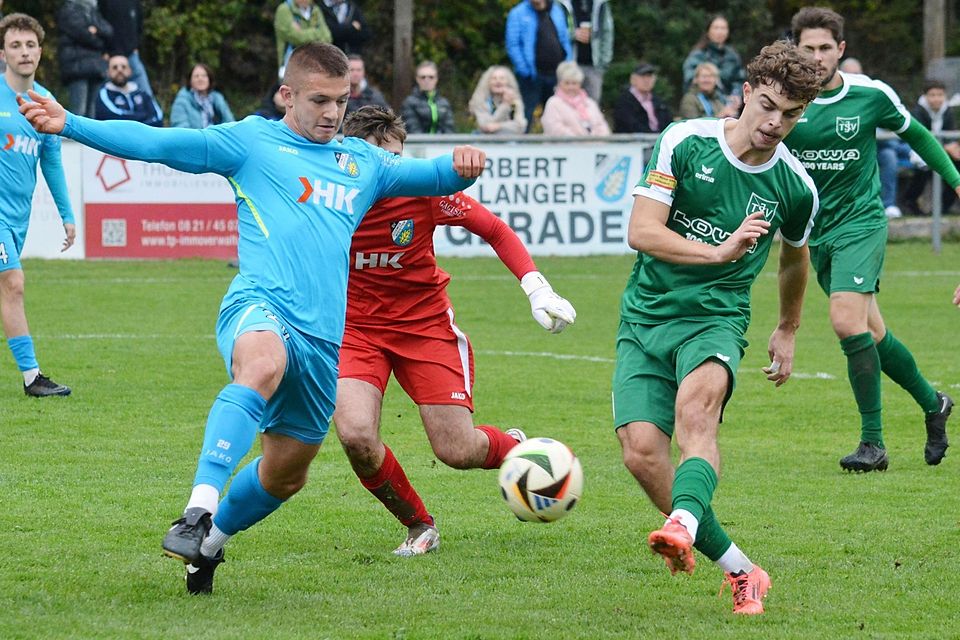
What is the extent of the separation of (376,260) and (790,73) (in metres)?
2.11

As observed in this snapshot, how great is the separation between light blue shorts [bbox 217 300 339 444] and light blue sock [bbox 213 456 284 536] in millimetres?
222

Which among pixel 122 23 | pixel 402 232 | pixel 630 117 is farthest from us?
pixel 630 117

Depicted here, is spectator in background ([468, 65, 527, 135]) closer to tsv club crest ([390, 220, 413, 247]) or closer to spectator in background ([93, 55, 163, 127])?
spectator in background ([93, 55, 163, 127])

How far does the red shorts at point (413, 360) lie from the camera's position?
6.81 metres

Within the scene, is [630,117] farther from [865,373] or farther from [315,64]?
[315,64]

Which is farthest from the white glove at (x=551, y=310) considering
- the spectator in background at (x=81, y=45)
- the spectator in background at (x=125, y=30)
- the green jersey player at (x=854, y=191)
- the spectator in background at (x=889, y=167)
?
the spectator in background at (x=889, y=167)

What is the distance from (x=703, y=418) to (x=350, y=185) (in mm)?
1568

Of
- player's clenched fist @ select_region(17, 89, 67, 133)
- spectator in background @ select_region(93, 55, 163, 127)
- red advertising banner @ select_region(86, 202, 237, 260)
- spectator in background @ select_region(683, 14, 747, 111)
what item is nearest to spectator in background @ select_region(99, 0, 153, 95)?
spectator in background @ select_region(93, 55, 163, 127)

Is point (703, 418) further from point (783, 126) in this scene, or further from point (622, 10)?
point (622, 10)

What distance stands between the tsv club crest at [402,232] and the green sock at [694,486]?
1927mm

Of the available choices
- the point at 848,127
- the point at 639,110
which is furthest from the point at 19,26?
the point at 639,110

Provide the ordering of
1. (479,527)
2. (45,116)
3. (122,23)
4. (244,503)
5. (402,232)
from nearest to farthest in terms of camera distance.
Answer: (45,116)
(244,503)
(402,232)
(479,527)
(122,23)

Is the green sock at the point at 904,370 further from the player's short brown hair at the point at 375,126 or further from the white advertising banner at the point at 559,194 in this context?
the white advertising banner at the point at 559,194

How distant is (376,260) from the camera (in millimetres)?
6840
